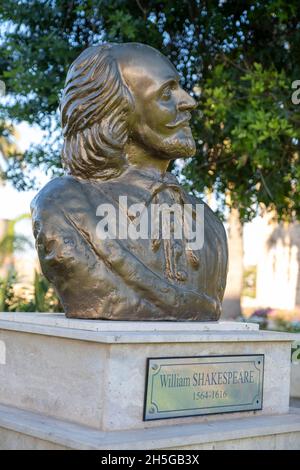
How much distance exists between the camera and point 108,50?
14.4ft

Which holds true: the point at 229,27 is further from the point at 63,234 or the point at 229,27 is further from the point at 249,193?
the point at 63,234

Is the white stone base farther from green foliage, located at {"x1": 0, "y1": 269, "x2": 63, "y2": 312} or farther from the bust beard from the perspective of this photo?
green foliage, located at {"x1": 0, "y1": 269, "x2": 63, "y2": 312}

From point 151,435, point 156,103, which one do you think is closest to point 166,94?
point 156,103

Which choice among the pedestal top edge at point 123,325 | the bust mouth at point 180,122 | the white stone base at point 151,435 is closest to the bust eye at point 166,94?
the bust mouth at point 180,122

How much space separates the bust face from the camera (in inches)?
170

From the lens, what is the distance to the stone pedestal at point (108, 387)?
3475 mm

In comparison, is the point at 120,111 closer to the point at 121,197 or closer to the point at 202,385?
the point at 121,197

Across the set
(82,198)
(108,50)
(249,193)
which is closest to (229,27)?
(249,193)

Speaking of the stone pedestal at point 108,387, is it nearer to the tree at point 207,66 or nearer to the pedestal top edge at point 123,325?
the pedestal top edge at point 123,325

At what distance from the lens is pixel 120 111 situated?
14.0ft

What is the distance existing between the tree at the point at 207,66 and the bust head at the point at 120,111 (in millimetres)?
2501

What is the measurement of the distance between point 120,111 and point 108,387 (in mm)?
1646

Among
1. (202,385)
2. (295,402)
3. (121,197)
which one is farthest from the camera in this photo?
(295,402)

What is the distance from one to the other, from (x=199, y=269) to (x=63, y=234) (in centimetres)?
90
